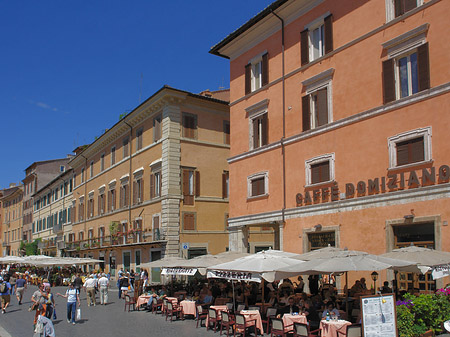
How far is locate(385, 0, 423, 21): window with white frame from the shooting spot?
57.5ft

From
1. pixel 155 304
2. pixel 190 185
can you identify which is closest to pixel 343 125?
pixel 155 304

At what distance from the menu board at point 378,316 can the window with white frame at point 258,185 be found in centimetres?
1330

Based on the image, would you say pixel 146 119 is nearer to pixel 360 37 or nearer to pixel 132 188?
pixel 132 188

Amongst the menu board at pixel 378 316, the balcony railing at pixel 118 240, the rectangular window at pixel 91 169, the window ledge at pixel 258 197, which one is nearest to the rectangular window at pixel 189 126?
the balcony railing at pixel 118 240

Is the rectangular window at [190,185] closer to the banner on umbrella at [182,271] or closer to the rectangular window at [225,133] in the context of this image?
the rectangular window at [225,133]

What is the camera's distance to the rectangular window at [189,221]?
1280 inches

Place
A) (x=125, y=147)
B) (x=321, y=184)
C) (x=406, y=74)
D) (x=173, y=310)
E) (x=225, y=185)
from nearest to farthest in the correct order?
(x=406, y=74)
(x=173, y=310)
(x=321, y=184)
(x=225, y=185)
(x=125, y=147)

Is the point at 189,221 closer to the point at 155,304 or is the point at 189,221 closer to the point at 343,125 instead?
the point at 155,304

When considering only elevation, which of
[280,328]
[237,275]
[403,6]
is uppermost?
[403,6]

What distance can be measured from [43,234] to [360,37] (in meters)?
59.9

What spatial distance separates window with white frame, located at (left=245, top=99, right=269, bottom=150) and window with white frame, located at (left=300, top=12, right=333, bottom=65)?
334cm

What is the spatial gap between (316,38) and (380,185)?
773cm

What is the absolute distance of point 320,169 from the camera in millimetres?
20891

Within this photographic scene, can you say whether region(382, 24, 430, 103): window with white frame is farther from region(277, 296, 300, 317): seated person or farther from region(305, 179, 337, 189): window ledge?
region(277, 296, 300, 317): seated person
